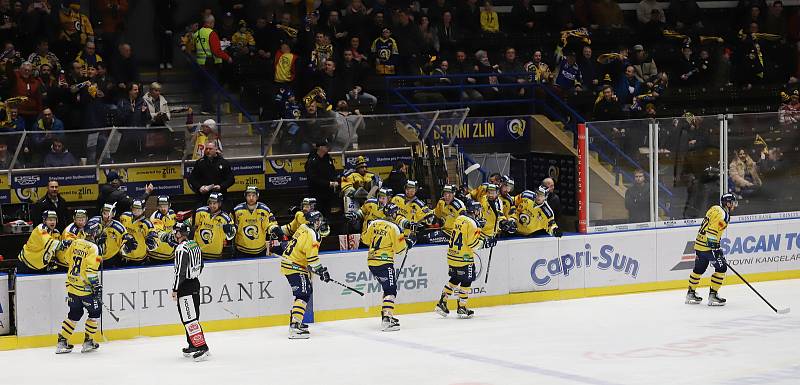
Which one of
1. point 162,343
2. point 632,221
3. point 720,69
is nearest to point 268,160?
point 162,343

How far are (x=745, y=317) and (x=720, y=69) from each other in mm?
8535

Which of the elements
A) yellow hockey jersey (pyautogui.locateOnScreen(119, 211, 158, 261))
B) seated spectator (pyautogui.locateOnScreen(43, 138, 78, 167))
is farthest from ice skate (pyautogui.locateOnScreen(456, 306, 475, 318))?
seated spectator (pyautogui.locateOnScreen(43, 138, 78, 167))

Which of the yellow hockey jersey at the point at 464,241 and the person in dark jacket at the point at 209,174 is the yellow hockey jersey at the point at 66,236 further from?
the yellow hockey jersey at the point at 464,241

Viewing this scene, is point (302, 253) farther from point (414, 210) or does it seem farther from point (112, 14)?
point (112, 14)

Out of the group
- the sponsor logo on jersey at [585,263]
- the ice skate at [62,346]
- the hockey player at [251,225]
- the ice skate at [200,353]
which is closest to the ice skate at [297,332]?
the hockey player at [251,225]

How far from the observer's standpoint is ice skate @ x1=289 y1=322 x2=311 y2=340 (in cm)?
1492

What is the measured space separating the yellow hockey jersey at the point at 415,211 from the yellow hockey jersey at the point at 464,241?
95 cm

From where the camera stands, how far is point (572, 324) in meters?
15.7

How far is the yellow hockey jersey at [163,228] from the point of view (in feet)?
50.8

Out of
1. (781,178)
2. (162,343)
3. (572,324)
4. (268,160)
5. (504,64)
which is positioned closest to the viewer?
(162,343)

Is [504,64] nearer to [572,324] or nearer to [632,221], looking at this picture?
Answer: [632,221]

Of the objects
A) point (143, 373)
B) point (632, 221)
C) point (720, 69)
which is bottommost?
point (143, 373)

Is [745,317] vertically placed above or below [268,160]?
below

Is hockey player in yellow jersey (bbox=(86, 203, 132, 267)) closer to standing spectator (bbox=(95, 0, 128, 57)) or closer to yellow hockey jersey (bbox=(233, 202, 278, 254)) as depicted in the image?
yellow hockey jersey (bbox=(233, 202, 278, 254))
